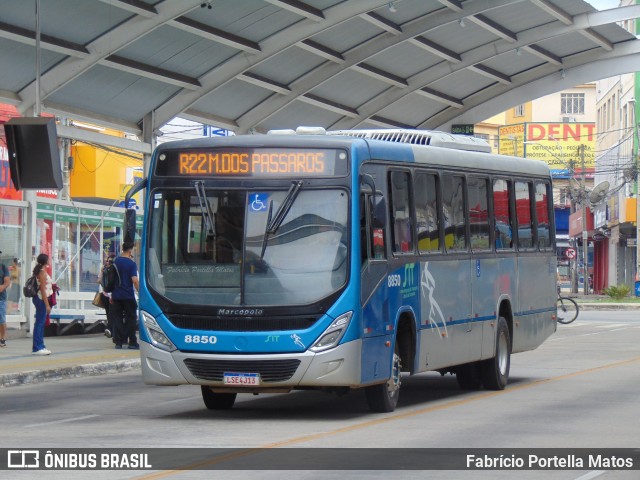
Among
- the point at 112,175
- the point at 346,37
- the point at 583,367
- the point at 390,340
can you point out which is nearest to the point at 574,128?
the point at 112,175

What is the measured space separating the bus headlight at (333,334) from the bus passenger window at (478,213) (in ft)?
13.4

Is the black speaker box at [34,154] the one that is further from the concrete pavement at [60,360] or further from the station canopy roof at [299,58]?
the concrete pavement at [60,360]

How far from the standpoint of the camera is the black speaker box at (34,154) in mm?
21797

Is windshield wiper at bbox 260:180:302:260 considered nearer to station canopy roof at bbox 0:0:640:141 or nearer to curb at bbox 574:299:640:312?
station canopy roof at bbox 0:0:640:141

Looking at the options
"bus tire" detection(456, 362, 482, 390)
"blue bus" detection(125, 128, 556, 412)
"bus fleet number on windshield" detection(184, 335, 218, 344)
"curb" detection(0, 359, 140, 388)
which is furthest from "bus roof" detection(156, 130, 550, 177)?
"curb" detection(0, 359, 140, 388)

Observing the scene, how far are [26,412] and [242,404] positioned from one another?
8.37ft

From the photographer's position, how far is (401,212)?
52.1ft

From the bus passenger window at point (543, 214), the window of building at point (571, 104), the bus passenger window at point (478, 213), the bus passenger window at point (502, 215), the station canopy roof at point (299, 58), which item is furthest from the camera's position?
the window of building at point (571, 104)

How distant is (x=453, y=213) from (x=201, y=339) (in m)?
4.26

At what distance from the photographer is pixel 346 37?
31.9m

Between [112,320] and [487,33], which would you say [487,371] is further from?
[487,33]

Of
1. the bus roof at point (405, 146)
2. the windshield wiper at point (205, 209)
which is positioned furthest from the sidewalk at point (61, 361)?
the bus roof at point (405, 146)

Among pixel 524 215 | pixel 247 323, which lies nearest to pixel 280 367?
pixel 247 323

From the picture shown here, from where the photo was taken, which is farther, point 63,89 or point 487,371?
point 63,89
